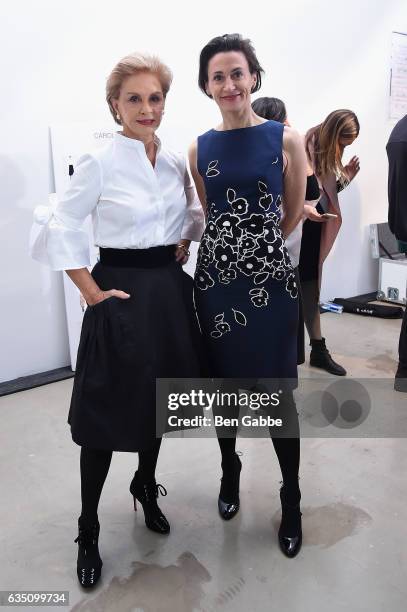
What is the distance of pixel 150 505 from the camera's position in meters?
1.76

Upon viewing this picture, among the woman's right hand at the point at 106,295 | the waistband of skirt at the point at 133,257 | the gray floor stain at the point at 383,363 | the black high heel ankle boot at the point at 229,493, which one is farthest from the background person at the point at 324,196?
the woman's right hand at the point at 106,295

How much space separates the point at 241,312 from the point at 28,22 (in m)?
2.04

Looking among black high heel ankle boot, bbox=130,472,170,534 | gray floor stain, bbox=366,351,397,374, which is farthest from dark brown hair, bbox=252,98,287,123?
gray floor stain, bbox=366,351,397,374

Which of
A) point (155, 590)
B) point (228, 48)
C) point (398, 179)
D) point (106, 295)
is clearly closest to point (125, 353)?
point (106, 295)

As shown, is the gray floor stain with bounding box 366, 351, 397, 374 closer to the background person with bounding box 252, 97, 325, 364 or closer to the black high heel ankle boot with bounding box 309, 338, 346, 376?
the black high heel ankle boot with bounding box 309, 338, 346, 376

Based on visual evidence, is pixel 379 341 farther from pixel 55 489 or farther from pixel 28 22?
pixel 28 22

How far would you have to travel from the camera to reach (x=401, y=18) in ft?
13.8

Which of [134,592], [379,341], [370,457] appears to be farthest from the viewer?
[379,341]

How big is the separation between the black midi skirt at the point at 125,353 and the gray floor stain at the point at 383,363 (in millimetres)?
1984

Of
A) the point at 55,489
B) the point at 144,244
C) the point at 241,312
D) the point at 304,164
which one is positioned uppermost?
the point at 304,164

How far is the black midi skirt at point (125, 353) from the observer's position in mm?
1395

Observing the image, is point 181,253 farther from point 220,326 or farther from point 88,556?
point 88,556

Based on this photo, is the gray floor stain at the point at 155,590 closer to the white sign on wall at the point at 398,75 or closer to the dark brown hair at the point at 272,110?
the dark brown hair at the point at 272,110

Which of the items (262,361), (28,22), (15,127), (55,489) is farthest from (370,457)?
(28,22)
